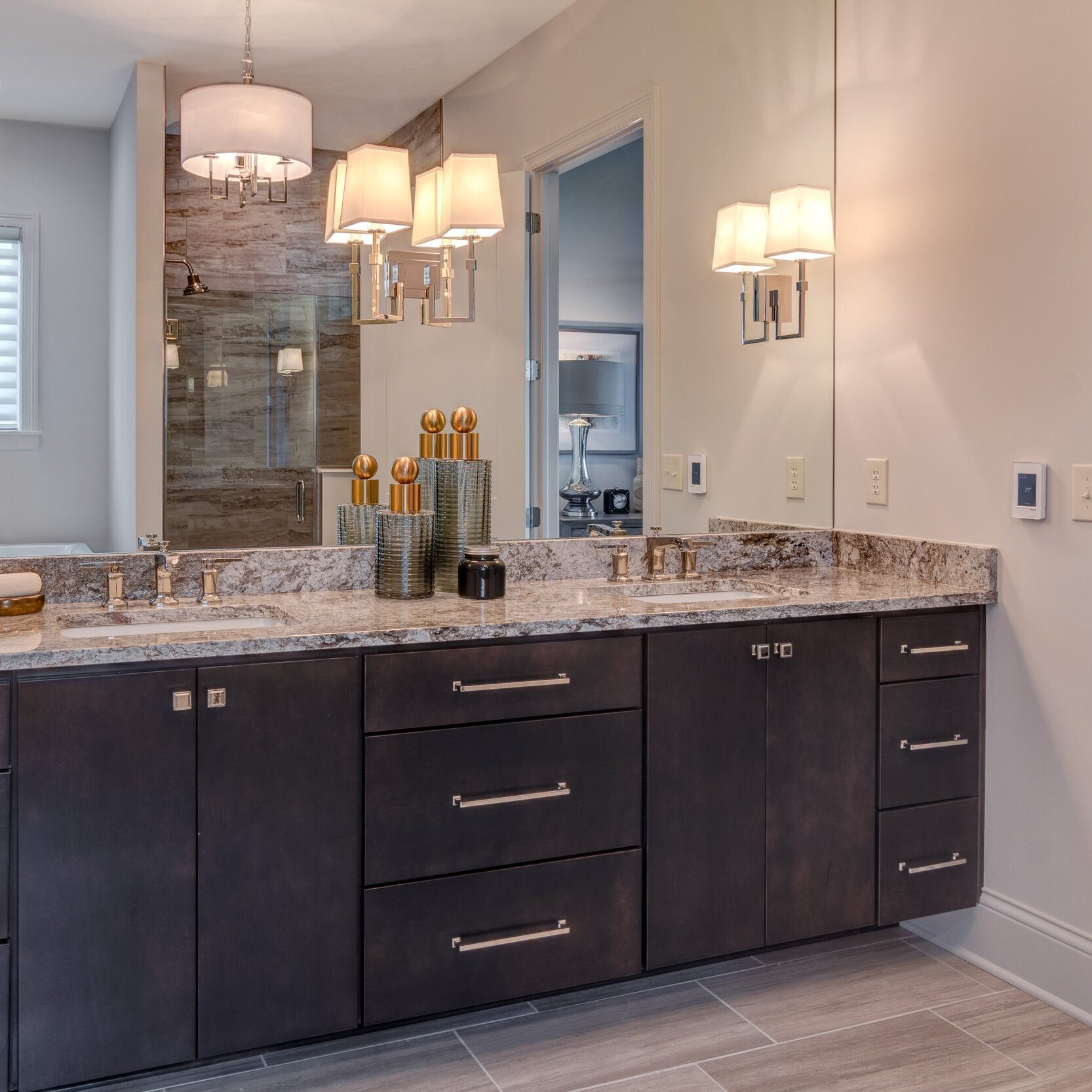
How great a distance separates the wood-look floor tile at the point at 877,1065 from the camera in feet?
6.49

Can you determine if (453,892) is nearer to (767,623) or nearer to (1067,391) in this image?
(767,623)

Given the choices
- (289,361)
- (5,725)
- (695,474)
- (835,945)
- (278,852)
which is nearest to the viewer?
(5,725)

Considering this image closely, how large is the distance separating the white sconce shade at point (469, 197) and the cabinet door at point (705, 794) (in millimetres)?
984

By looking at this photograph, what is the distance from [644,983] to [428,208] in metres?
1.72

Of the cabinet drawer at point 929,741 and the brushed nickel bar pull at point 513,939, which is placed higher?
the cabinet drawer at point 929,741

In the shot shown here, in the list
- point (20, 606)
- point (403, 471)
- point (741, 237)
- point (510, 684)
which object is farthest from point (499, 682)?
point (741, 237)

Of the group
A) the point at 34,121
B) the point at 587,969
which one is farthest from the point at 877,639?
the point at 34,121

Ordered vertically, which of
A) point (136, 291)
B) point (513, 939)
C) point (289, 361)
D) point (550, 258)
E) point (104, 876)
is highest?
point (550, 258)

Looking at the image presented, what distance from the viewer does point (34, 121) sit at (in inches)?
79.4

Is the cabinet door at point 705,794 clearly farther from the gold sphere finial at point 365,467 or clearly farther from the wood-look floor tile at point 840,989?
the gold sphere finial at point 365,467

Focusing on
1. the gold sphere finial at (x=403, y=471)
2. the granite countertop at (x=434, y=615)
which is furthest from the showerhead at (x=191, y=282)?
the granite countertop at (x=434, y=615)

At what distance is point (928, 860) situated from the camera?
2408mm

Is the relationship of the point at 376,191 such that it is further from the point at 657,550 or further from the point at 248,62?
the point at 657,550

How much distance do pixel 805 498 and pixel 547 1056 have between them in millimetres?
1517
